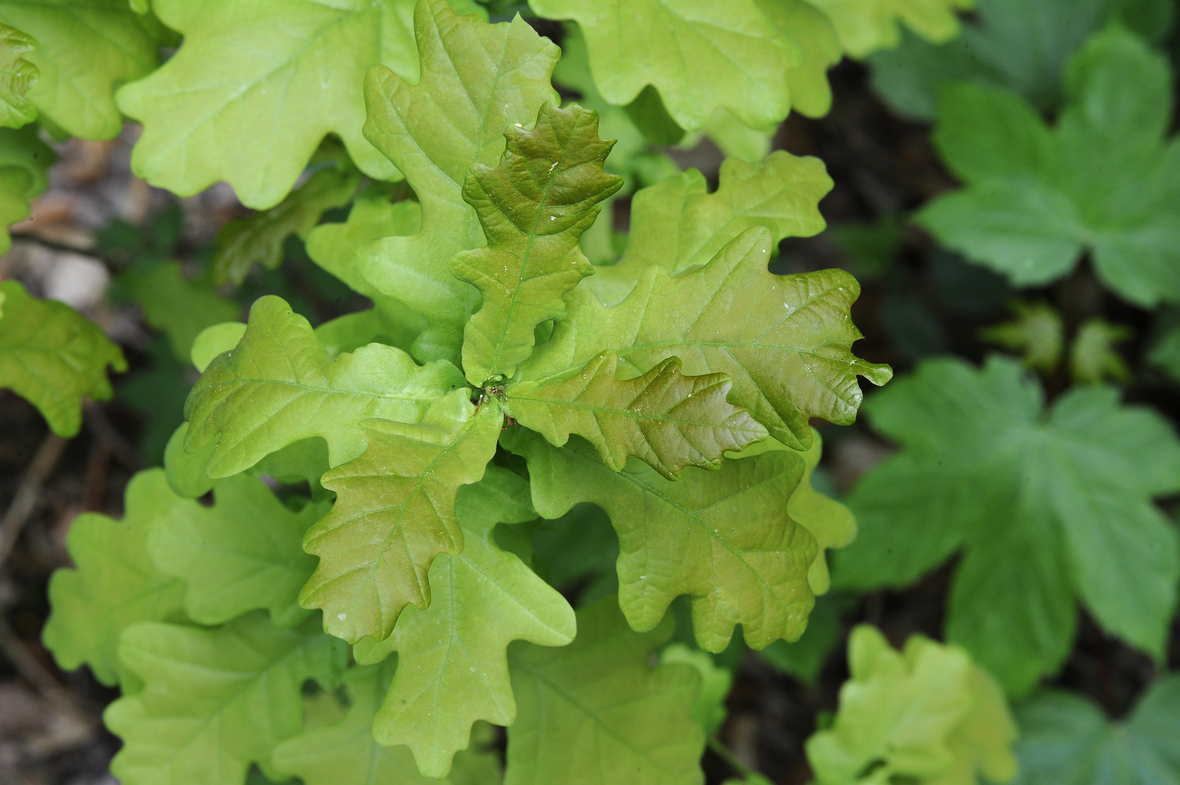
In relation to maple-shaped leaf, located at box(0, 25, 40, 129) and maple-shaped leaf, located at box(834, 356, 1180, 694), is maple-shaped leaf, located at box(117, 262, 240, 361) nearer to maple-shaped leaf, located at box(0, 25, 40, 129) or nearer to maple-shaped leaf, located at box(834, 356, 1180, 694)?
maple-shaped leaf, located at box(0, 25, 40, 129)

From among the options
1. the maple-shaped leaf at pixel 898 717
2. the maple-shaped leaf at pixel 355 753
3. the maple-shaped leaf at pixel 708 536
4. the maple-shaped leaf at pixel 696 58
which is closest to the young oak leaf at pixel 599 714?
the maple-shaped leaf at pixel 355 753

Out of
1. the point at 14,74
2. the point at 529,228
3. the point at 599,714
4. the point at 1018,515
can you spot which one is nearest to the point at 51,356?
the point at 14,74

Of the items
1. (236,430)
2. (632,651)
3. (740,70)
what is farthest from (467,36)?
(632,651)

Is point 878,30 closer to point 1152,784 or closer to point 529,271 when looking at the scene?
point 529,271

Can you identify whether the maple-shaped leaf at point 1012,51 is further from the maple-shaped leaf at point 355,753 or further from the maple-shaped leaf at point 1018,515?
the maple-shaped leaf at point 355,753

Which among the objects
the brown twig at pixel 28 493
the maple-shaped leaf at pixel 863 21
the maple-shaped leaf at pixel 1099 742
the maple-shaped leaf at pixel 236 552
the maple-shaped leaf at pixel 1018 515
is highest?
the maple-shaped leaf at pixel 863 21

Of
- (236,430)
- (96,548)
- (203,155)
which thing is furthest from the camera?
(96,548)
